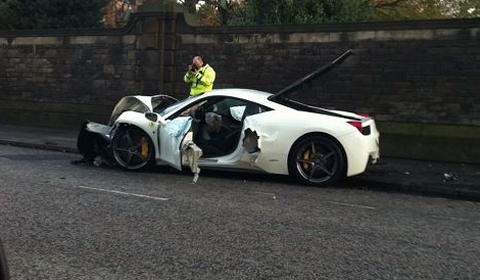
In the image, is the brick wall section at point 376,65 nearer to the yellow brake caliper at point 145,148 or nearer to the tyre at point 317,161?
the tyre at point 317,161

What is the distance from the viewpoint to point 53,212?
632 centimetres

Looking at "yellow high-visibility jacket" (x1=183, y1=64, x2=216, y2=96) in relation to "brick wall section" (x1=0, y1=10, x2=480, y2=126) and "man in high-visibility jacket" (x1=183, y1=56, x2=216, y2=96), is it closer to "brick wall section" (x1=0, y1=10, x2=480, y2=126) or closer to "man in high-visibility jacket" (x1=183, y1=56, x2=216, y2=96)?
"man in high-visibility jacket" (x1=183, y1=56, x2=216, y2=96)

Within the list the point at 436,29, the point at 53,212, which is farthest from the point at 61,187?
the point at 436,29

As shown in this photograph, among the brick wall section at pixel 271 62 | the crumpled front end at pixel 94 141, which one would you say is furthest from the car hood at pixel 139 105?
the brick wall section at pixel 271 62

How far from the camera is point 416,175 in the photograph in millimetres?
9555

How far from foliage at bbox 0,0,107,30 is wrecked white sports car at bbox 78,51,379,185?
1338cm

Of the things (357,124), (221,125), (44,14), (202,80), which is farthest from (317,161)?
(44,14)

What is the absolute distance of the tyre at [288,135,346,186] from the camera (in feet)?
27.1

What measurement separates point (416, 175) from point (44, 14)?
1603cm

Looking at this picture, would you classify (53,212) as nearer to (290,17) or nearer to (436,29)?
(436,29)

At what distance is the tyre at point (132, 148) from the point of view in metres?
9.15

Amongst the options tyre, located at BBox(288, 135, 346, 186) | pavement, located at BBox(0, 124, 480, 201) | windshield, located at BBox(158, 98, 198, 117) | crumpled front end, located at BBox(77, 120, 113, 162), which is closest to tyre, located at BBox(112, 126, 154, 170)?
crumpled front end, located at BBox(77, 120, 113, 162)

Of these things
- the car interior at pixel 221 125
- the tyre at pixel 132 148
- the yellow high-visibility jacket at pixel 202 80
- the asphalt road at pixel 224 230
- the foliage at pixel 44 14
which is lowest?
the asphalt road at pixel 224 230

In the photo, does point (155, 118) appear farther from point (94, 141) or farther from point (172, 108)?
point (94, 141)
